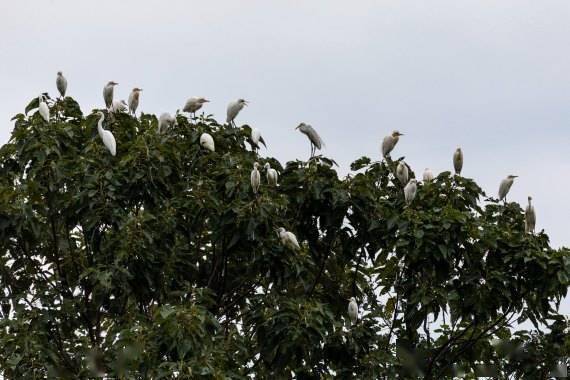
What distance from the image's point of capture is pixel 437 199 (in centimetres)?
1128

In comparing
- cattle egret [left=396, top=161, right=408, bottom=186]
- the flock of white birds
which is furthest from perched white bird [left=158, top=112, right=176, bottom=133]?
cattle egret [left=396, top=161, right=408, bottom=186]

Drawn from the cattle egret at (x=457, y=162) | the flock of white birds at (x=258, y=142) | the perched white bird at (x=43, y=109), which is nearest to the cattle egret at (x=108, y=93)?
the flock of white birds at (x=258, y=142)

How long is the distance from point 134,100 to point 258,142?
1.89 meters

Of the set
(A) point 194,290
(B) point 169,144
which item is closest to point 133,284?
(A) point 194,290

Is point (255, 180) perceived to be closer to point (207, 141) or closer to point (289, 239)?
point (289, 239)

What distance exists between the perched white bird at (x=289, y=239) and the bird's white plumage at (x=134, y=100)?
3.20 metres

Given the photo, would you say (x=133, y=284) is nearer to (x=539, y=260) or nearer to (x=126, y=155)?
(x=126, y=155)

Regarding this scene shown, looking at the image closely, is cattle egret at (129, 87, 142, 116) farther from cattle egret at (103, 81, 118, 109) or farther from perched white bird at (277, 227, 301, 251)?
perched white bird at (277, 227, 301, 251)

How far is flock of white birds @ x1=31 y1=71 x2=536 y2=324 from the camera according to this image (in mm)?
10599

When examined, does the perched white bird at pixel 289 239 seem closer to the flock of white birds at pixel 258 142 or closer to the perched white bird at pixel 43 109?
the flock of white birds at pixel 258 142

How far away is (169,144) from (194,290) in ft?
5.93

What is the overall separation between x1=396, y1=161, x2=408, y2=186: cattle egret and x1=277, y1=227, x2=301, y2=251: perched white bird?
1549 millimetres

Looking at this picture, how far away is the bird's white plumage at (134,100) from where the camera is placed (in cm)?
1278

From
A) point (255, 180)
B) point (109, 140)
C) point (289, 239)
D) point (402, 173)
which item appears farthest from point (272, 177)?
point (109, 140)
